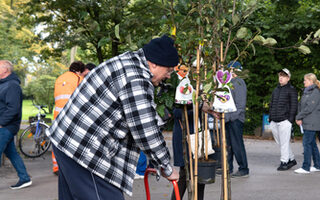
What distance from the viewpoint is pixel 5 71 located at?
671cm

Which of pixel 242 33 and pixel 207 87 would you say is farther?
pixel 242 33

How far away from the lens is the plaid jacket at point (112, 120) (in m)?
2.76

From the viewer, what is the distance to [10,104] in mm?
6426

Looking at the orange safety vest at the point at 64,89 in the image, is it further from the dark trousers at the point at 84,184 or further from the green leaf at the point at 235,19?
the dark trousers at the point at 84,184

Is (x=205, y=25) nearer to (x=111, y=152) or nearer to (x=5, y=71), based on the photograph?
(x=111, y=152)

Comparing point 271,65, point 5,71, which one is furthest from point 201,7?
point 271,65

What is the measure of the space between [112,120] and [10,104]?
163 inches

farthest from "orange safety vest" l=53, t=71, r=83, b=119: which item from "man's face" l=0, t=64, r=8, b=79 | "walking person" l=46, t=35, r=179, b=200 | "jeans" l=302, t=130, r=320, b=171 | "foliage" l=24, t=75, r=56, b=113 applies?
"foliage" l=24, t=75, r=56, b=113

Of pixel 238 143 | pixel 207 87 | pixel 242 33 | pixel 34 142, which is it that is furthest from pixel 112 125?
pixel 34 142

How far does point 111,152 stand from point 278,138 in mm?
6402

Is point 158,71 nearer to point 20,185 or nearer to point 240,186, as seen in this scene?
point 240,186

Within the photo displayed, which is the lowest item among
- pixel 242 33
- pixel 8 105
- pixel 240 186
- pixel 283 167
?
pixel 283 167

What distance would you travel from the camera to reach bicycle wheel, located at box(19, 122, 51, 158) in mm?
10133

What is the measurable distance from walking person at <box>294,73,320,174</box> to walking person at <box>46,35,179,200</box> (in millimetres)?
5871
